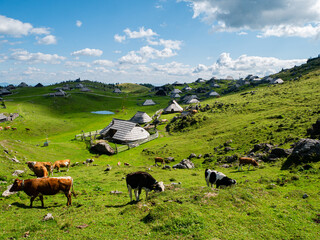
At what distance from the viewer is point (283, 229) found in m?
11.0

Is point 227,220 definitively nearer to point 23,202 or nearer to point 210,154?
point 23,202

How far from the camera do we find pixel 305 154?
21719mm

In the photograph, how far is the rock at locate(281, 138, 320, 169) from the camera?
836 inches

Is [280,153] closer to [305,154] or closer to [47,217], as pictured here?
[305,154]

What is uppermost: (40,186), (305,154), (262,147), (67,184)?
(40,186)

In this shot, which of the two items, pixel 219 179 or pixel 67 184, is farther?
pixel 219 179

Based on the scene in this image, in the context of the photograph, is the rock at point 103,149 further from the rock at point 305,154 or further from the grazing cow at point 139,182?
the rock at point 305,154

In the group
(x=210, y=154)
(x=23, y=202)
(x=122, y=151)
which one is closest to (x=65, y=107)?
(x=122, y=151)

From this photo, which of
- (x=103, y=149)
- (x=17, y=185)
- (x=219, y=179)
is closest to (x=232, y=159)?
(x=219, y=179)

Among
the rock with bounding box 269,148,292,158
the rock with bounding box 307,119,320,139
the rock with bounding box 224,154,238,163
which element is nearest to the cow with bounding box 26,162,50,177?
the rock with bounding box 224,154,238,163

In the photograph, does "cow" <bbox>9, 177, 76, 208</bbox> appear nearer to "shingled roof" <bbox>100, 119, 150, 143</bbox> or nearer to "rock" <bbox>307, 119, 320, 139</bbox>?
"rock" <bbox>307, 119, 320, 139</bbox>

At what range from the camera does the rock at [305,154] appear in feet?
69.7

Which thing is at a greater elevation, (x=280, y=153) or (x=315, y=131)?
(x=315, y=131)

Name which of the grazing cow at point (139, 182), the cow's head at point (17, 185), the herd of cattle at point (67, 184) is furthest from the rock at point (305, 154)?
the cow's head at point (17, 185)
